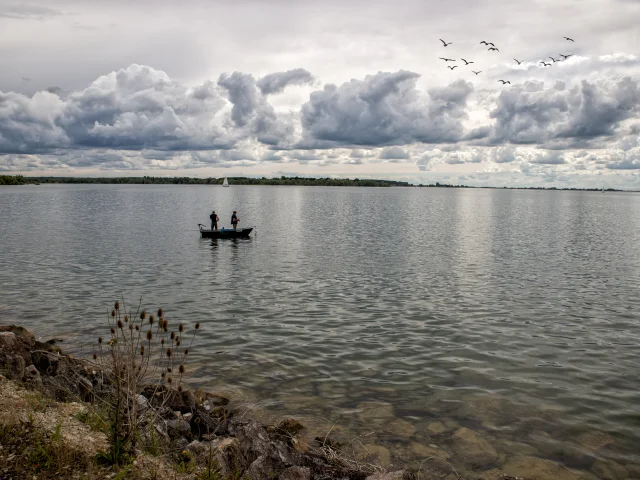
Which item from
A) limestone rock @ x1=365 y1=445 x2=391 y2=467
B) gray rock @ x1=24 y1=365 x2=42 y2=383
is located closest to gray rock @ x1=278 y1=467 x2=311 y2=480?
limestone rock @ x1=365 y1=445 x2=391 y2=467

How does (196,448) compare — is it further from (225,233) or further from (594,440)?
(225,233)

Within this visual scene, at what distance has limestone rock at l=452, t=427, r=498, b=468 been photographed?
1099 cm

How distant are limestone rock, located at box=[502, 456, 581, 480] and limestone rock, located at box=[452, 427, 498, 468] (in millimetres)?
432

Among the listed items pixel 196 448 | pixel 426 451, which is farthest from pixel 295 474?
pixel 426 451

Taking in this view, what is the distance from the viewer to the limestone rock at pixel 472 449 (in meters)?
11.0

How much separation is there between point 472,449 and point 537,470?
1450 mm

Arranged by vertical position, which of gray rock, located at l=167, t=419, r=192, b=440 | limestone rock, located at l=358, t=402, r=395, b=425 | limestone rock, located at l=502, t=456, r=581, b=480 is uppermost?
gray rock, located at l=167, t=419, r=192, b=440

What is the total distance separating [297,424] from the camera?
12.0 meters

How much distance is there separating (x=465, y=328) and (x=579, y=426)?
8439 millimetres

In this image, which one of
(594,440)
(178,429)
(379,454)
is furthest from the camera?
(594,440)

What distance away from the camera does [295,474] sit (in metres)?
8.34

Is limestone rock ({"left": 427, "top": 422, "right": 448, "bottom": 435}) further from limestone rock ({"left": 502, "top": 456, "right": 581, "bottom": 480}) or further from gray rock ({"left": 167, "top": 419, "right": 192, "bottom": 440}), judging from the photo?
gray rock ({"left": 167, "top": 419, "right": 192, "bottom": 440})

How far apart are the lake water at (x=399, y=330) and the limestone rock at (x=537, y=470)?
25 cm

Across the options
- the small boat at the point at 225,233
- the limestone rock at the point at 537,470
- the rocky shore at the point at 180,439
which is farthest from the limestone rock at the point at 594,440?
the small boat at the point at 225,233
